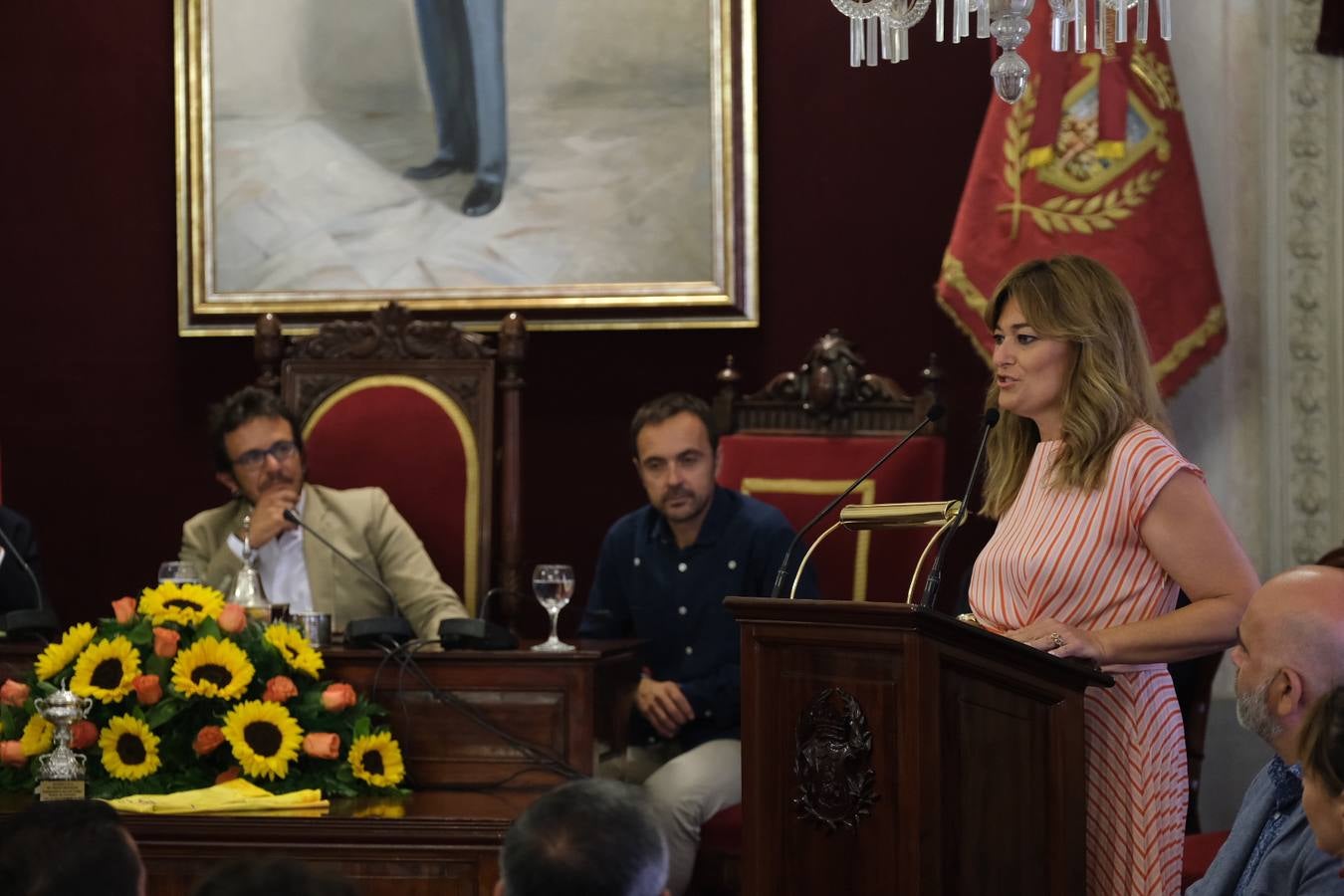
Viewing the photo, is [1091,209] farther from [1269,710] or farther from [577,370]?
[1269,710]

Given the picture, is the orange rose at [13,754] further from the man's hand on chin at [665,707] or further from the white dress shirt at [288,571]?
the man's hand on chin at [665,707]

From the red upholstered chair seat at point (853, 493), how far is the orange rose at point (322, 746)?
1.32 m

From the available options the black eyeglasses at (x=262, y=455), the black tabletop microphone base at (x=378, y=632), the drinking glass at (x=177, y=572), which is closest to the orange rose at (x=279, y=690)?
the black tabletop microphone base at (x=378, y=632)

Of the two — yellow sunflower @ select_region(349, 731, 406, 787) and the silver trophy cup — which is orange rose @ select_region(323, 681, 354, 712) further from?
the silver trophy cup

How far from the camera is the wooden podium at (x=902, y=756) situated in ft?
7.27

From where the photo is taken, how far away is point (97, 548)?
509cm

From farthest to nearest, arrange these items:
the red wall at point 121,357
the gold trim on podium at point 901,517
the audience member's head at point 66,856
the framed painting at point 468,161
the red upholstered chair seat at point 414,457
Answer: the red wall at point 121,357 → the framed painting at point 468,161 → the red upholstered chair seat at point 414,457 → the gold trim on podium at point 901,517 → the audience member's head at point 66,856

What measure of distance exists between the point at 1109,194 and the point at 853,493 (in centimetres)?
96

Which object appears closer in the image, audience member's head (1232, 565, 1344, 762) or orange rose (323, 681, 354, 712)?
audience member's head (1232, 565, 1344, 762)

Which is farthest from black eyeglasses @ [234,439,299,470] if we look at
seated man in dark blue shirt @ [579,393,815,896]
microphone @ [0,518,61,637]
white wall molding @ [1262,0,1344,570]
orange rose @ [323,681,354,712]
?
white wall molding @ [1262,0,1344,570]

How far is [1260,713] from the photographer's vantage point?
2.23 m

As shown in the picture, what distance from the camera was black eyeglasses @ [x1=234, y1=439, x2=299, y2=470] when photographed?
4148 millimetres

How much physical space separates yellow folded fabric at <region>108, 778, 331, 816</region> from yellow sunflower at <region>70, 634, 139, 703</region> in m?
0.21

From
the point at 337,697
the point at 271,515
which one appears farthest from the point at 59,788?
the point at 271,515
